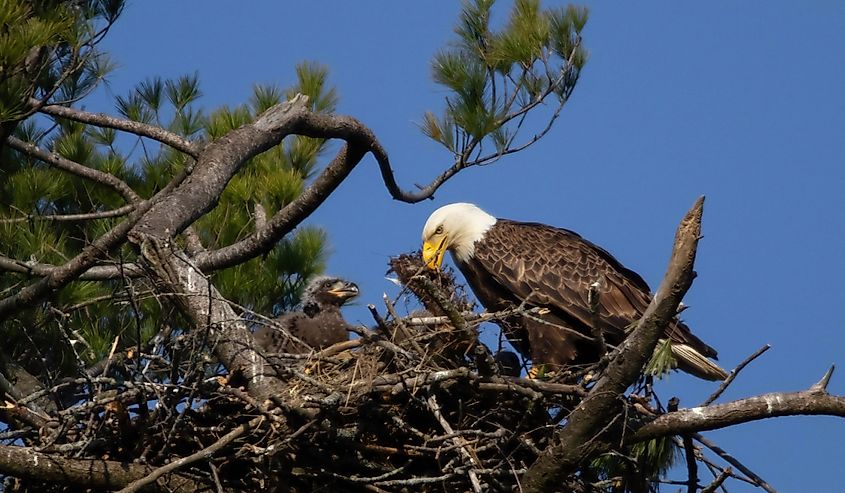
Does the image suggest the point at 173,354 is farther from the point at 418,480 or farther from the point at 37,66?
the point at 37,66

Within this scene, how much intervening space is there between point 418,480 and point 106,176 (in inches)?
102

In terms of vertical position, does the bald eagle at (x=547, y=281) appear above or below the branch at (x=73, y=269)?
above

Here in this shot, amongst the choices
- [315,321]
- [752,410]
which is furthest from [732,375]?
[315,321]

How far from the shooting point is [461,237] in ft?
22.9

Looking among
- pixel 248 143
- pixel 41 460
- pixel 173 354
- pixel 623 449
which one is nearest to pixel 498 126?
pixel 248 143

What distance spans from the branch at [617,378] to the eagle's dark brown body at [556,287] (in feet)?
4.84

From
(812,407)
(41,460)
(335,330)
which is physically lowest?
(41,460)

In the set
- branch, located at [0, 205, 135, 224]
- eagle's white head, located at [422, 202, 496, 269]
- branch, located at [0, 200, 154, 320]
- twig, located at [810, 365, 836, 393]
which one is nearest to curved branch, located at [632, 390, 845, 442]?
twig, located at [810, 365, 836, 393]

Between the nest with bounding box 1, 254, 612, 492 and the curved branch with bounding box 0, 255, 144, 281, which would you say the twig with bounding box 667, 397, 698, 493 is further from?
the curved branch with bounding box 0, 255, 144, 281

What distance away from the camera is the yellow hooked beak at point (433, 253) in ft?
21.5

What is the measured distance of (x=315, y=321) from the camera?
6.41 metres

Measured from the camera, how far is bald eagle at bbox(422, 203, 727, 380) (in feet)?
21.1

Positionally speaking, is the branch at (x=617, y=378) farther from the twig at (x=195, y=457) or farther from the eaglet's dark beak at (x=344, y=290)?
the eaglet's dark beak at (x=344, y=290)

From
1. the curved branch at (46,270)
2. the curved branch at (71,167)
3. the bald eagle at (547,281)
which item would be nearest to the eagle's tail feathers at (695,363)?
the bald eagle at (547,281)
